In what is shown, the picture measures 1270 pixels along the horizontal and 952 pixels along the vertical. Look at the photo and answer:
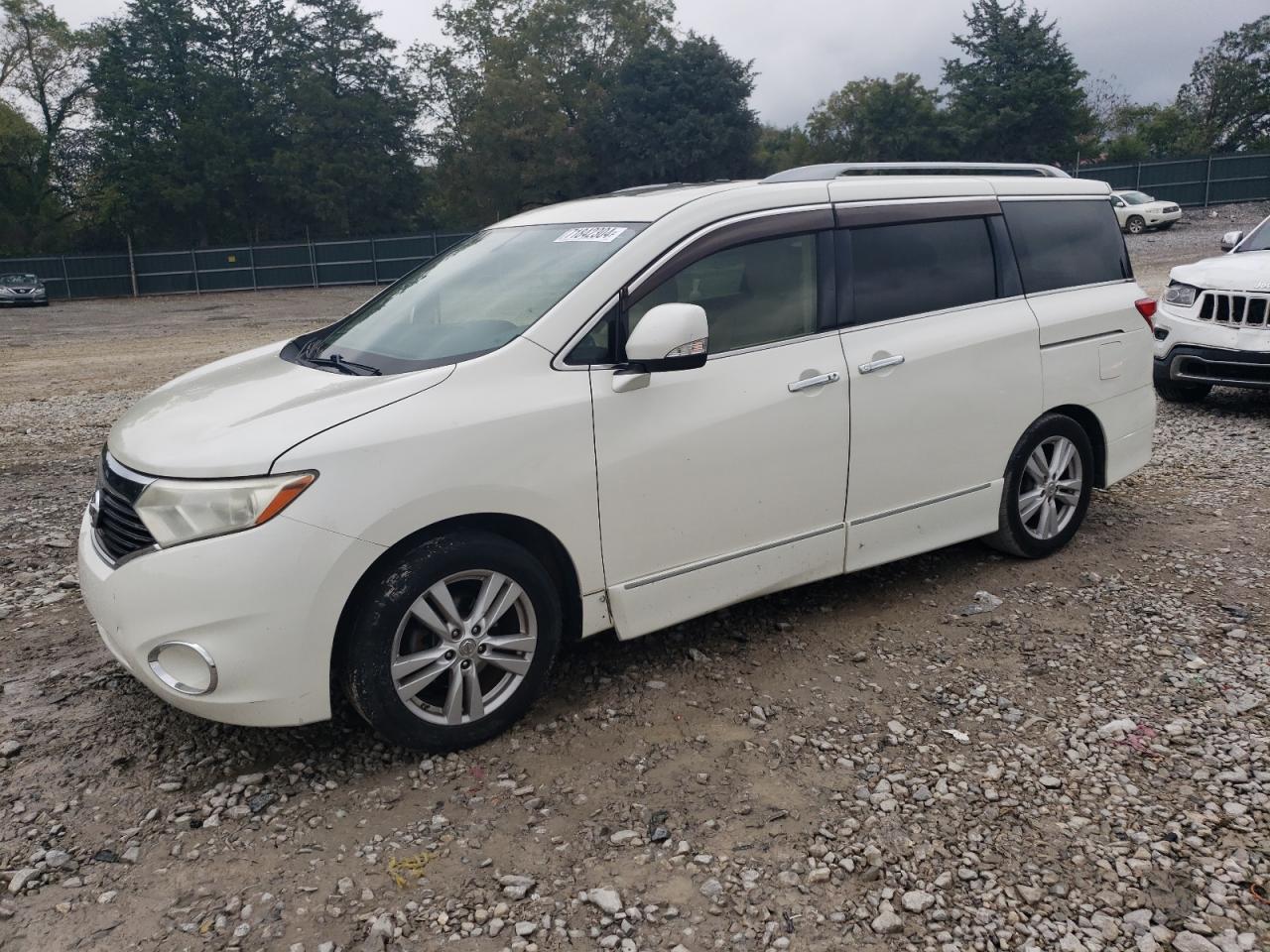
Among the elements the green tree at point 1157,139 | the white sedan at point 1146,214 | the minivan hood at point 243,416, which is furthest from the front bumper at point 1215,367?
the green tree at point 1157,139

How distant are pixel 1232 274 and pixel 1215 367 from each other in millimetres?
774

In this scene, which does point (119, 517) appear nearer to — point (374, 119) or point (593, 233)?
point (593, 233)

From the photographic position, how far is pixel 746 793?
329 centimetres

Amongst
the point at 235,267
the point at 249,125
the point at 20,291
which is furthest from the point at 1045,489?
the point at 249,125

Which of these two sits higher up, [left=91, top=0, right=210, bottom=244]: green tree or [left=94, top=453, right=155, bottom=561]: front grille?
[left=91, top=0, right=210, bottom=244]: green tree

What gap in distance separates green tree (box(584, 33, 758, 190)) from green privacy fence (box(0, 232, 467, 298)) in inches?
513

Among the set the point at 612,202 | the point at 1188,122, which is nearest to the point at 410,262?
the point at 612,202

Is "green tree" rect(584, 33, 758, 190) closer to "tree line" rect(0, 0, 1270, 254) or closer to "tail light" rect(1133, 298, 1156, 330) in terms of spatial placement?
"tree line" rect(0, 0, 1270, 254)

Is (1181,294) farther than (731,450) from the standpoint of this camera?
Yes

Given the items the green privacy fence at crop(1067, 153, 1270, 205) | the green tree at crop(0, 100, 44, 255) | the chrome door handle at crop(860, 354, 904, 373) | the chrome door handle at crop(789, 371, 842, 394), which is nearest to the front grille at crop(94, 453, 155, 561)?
the chrome door handle at crop(789, 371, 842, 394)

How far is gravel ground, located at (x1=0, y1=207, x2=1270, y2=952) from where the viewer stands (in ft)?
9.00

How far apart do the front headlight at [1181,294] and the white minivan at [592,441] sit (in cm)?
399

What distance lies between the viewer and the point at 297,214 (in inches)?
2030

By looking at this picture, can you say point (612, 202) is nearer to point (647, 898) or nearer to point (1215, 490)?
point (647, 898)
